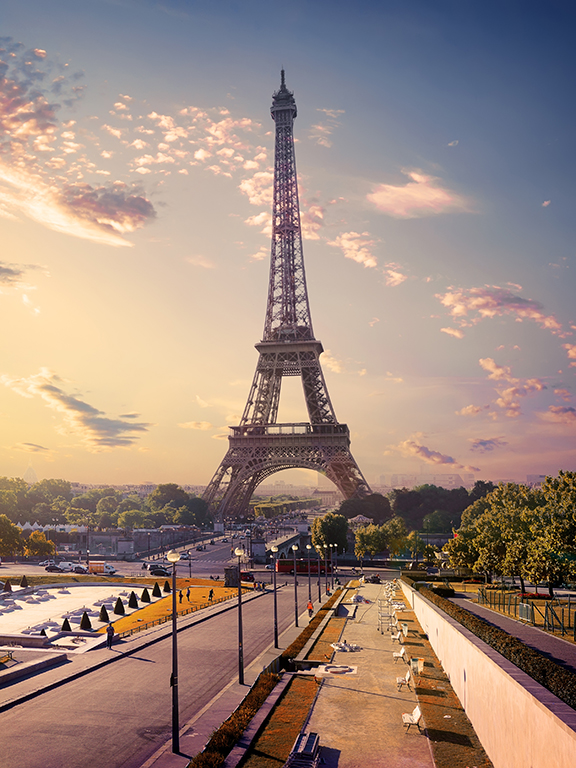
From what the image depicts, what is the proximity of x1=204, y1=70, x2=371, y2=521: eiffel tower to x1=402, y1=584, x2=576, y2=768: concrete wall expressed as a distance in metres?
84.7

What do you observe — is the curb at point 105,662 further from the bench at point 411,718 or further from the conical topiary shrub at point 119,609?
Result: the bench at point 411,718

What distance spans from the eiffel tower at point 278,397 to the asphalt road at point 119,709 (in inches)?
2825

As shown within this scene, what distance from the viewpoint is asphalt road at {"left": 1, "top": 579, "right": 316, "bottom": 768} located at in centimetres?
2022

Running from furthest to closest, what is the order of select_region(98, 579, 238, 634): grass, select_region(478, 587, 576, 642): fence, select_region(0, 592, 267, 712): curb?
1. select_region(98, 579, 238, 634): grass
2. select_region(478, 587, 576, 642): fence
3. select_region(0, 592, 267, 712): curb

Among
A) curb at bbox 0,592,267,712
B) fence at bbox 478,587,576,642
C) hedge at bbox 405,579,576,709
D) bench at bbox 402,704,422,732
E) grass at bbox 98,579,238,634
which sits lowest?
grass at bbox 98,579,238,634

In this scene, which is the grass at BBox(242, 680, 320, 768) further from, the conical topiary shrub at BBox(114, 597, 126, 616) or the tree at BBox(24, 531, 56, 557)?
the tree at BBox(24, 531, 56, 557)

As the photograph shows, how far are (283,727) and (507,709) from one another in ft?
27.9

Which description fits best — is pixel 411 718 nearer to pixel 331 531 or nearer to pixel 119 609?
pixel 119 609

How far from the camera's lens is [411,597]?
A: 4847 centimetres

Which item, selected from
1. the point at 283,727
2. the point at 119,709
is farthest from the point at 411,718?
the point at 119,709

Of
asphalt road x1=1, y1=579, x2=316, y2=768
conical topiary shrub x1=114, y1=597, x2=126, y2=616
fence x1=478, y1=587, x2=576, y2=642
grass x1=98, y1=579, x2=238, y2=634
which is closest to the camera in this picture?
asphalt road x1=1, y1=579, x2=316, y2=768

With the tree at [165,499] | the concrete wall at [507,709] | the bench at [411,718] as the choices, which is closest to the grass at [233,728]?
the bench at [411,718]

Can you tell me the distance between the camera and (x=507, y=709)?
15805 millimetres

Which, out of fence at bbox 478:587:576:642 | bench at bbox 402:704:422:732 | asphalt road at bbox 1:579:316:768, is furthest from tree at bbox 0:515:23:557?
bench at bbox 402:704:422:732
